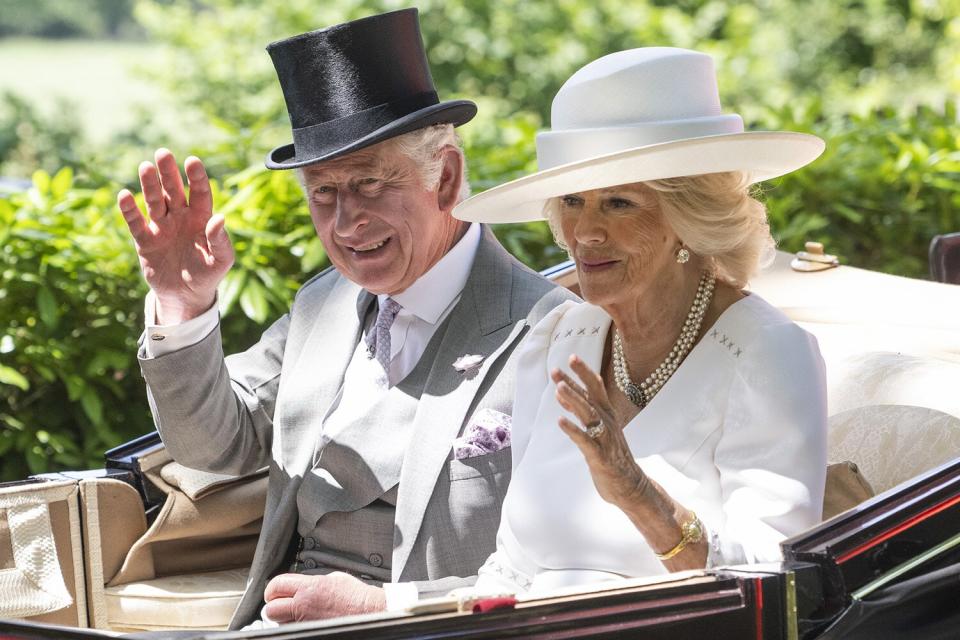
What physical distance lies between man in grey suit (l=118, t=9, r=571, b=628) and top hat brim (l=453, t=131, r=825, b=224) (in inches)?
20.6

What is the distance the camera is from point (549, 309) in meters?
2.73

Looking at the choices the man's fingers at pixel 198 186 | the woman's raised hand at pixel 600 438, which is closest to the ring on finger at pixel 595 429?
the woman's raised hand at pixel 600 438

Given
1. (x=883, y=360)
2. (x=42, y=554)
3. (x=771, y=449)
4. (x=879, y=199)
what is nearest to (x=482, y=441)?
(x=771, y=449)

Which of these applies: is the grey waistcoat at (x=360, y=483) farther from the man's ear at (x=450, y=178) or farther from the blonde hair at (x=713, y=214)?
the blonde hair at (x=713, y=214)

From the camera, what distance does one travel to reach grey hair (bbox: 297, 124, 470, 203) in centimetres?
271

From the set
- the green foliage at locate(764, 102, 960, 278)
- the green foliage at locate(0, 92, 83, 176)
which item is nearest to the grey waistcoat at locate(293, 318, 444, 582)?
the green foliage at locate(764, 102, 960, 278)

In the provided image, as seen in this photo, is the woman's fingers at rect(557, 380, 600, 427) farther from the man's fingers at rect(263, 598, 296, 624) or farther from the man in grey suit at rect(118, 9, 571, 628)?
the man's fingers at rect(263, 598, 296, 624)

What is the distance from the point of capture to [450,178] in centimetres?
281

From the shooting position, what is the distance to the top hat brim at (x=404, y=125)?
2.61 metres

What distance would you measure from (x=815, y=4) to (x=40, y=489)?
12.0 metres

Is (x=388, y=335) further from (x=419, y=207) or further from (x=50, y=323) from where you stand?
(x=50, y=323)

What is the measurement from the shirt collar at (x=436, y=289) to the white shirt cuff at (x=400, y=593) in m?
0.60

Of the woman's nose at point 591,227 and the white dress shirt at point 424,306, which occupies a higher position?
the woman's nose at point 591,227

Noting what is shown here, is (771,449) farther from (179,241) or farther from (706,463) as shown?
(179,241)
